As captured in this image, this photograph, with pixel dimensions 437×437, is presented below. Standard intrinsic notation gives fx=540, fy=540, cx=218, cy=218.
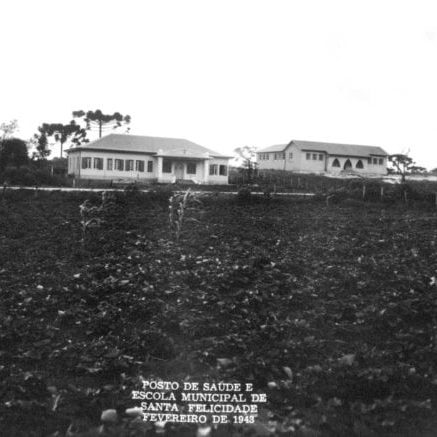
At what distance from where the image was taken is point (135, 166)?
133 feet

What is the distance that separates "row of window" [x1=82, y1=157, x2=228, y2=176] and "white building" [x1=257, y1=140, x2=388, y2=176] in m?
15.9

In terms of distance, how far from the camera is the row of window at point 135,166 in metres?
39.5

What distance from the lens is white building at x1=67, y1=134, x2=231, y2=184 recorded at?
130ft

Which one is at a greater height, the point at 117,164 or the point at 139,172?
the point at 117,164

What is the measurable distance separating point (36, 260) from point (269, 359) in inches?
250

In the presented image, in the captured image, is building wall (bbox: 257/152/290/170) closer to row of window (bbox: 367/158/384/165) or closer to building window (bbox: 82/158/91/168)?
row of window (bbox: 367/158/384/165)

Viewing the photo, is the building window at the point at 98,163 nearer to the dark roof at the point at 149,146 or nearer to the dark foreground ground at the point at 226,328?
the dark roof at the point at 149,146

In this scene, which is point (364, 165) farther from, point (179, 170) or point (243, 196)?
point (243, 196)

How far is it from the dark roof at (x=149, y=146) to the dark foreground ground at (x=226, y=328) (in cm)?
2713

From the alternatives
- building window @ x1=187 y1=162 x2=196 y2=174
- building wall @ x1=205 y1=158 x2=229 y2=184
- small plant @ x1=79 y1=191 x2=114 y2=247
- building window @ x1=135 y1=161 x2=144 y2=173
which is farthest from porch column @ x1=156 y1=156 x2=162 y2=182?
small plant @ x1=79 y1=191 x2=114 y2=247

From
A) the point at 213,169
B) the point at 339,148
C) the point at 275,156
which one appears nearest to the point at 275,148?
the point at 275,156

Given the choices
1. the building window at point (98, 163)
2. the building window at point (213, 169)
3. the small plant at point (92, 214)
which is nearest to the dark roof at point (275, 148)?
the building window at point (213, 169)

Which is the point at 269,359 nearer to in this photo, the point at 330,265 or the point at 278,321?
the point at 278,321

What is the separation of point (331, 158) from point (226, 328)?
5171cm
